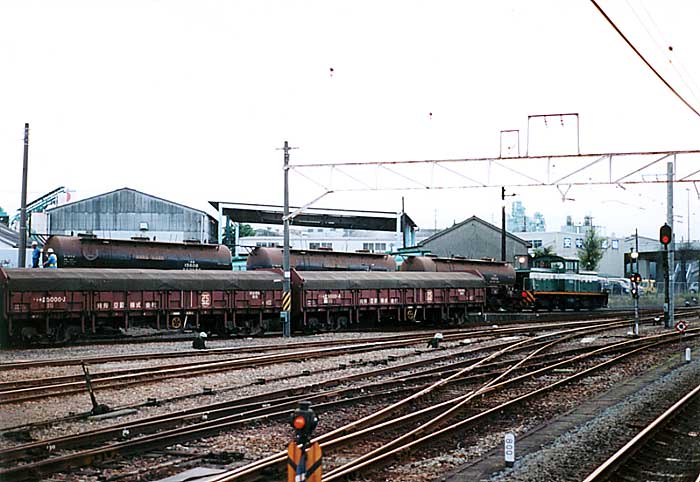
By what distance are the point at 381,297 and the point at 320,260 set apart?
131 inches

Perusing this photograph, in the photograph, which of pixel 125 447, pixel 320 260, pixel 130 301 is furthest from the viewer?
pixel 320 260

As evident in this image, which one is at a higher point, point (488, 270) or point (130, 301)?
point (488, 270)

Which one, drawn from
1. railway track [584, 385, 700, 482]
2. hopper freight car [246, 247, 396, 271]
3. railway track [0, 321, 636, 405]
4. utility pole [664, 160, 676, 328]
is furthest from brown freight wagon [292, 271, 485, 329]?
railway track [584, 385, 700, 482]

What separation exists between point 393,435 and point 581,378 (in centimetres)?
867

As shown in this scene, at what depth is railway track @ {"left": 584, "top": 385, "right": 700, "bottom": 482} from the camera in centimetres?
980

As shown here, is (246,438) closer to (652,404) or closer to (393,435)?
(393,435)

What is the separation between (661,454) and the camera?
1113cm

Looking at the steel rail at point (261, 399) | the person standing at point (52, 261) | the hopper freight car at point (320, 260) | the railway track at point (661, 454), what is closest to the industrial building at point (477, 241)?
the hopper freight car at point (320, 260)

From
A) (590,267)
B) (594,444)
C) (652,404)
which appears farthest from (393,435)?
(590,267)

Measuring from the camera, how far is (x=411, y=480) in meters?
9.28

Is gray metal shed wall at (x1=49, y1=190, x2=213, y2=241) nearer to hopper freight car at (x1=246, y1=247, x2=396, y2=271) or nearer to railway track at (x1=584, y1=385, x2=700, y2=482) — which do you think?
hopper freight car at (x1=246, y1=247, x2=396, y2=271)

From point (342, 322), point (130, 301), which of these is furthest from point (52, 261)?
point (342, 322)

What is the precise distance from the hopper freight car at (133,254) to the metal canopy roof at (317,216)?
2130 cm

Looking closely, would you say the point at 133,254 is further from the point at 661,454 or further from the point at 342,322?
the point at 661,454
